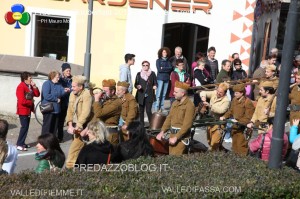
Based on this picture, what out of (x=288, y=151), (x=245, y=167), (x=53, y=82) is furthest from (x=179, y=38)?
(x=245, y=167)

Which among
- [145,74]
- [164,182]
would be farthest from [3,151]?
[145,74]

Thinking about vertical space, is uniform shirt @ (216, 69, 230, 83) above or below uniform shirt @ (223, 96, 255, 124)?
above

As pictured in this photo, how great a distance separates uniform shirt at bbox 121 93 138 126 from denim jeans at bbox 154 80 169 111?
4908mm

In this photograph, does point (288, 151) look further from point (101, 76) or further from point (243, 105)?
A: point (101, 76)

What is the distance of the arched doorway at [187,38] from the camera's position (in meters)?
19.6

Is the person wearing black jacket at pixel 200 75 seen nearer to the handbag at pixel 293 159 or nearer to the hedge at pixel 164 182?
the handbag at pixel 293 159

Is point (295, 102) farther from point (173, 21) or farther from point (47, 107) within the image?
point (173, 21)

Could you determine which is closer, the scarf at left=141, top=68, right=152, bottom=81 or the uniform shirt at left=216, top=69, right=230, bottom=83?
the uniform shirt at left=216, top=69, right=230, bottom=83

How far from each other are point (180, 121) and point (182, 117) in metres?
0.07

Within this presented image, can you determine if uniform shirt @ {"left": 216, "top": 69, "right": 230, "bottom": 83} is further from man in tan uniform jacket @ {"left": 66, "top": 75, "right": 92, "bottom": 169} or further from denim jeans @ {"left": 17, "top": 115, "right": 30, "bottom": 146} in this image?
man in tan uniform jacket @ {"left": 66, "top": 75, "right": 92, "bottom": 169}

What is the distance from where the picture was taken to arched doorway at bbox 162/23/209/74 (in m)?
19.6

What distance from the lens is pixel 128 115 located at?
10.6m

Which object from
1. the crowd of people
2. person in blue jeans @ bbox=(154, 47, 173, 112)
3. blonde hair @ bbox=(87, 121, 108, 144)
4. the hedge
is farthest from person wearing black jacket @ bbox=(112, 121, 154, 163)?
person in blue jeans @ bbox=(154, 47, 173, 112)

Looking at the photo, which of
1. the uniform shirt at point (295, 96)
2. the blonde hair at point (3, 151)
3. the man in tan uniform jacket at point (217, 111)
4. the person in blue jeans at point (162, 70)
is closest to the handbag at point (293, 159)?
the uniform shirt at point (295, 96)
